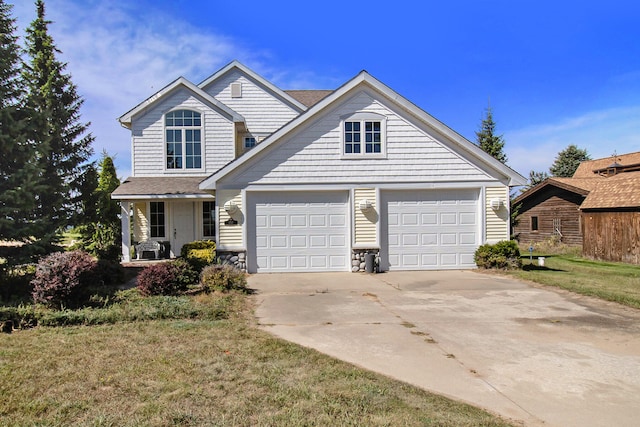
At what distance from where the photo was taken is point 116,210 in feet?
59.9

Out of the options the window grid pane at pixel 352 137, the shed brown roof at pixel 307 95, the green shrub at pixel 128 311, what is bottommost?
the green shrub at pixel 128 311

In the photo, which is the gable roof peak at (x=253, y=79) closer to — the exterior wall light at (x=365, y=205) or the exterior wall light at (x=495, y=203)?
the exterior wall light at (x=365, y=205)

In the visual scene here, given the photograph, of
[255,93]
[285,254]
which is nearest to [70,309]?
[285,254]

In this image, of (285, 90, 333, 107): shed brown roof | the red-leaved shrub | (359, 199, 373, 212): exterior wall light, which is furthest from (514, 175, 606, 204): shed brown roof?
the red-leaved shrub

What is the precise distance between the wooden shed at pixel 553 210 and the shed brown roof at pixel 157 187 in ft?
60.5

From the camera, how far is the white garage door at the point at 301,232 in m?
12.9

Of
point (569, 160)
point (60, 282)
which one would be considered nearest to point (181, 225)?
point (60, 282)

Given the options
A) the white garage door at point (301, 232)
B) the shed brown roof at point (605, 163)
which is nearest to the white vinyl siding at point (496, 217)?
the white garage door at point (301, 232)

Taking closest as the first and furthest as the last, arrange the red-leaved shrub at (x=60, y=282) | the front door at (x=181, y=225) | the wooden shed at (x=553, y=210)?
1. the red-leaved shrub at (x=60, y=282)
2. the front door at (x=181, y=225)
3. the wooden shed at (x=553, y=210)

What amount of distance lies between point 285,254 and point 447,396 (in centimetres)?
927

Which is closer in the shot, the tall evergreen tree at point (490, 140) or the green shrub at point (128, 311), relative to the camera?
the green shrub at point (128, 311)

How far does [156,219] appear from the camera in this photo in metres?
16.6

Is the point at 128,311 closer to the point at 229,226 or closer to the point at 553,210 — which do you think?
the point at 229,226

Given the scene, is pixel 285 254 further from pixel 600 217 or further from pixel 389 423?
pixel 600 217
